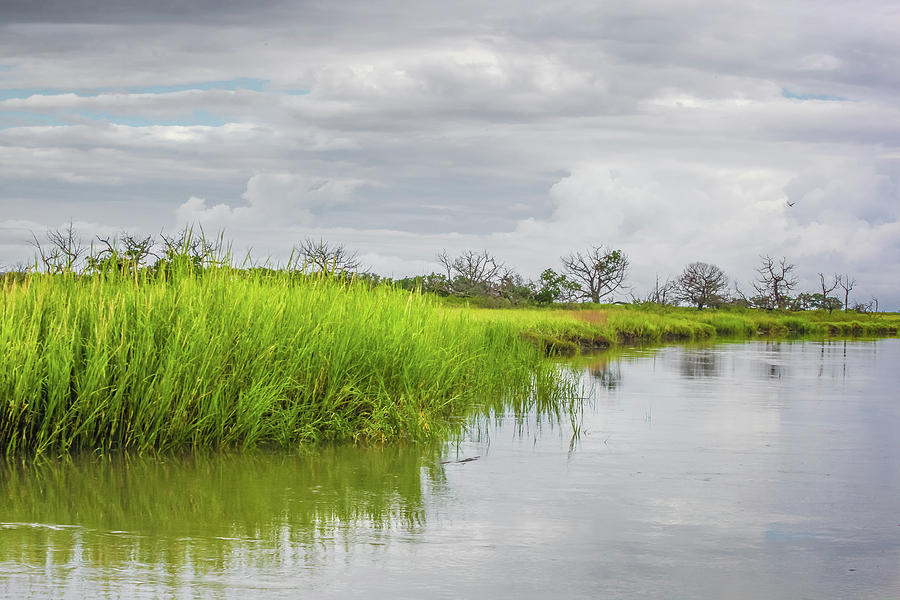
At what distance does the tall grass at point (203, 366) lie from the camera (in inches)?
266

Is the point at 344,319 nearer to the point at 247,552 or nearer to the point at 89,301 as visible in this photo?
the point at 89,301

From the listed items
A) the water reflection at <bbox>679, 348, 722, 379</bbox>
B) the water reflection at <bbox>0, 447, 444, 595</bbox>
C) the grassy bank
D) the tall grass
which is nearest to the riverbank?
the tall grass

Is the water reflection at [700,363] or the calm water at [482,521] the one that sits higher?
the water reflection at [700,363]

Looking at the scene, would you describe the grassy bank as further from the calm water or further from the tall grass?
the calm water

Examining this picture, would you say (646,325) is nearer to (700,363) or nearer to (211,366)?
(700,363)

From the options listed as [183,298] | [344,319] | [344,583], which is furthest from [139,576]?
[344,319]

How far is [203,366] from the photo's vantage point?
6965mm

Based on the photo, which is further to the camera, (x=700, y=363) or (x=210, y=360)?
(x=700, y=363)

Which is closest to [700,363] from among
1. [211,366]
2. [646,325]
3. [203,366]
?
[646,325]

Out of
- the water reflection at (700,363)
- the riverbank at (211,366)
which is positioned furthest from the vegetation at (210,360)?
the water reflection at (700,363)

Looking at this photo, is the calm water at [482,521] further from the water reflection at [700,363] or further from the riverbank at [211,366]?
the water reflection at [700,363]

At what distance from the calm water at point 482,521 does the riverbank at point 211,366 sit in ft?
1.28

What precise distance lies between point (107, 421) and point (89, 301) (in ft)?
3.87

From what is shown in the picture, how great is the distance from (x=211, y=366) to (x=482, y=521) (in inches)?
115
